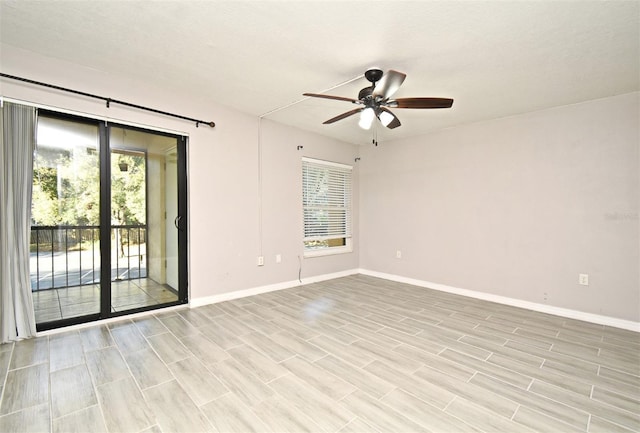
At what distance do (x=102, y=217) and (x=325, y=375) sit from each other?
108 inches

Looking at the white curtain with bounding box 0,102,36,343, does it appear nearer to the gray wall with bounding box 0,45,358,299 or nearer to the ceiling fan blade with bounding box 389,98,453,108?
the gray wall with bounding box 0,45,358,299

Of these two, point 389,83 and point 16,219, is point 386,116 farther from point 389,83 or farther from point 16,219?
point 16,219

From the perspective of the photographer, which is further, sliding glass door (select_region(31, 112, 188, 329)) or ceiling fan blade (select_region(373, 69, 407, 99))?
sliding glass door (select_region(31, 112, 188, 329))

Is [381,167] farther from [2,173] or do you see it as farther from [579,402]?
[2,173]

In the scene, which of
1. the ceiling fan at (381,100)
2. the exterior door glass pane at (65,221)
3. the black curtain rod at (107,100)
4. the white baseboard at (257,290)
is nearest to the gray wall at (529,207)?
the white baseboard at (257,290)

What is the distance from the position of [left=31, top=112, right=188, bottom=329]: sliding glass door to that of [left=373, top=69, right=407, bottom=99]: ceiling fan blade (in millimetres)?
2491

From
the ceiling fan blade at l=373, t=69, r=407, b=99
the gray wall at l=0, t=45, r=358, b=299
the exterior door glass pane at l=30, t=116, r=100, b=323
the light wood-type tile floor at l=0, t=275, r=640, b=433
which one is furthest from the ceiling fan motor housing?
the exterior door glass pane at l=30, t=116, r=100, b=323

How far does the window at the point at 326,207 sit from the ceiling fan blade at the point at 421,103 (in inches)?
97.9

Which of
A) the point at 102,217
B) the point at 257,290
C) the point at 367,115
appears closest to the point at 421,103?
the point at 367,115

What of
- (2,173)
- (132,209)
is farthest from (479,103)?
(2,173)

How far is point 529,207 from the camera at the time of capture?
3793mm

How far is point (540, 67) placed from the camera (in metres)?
2.68

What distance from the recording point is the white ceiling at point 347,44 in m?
2.00

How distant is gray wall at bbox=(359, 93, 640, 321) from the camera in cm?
322
